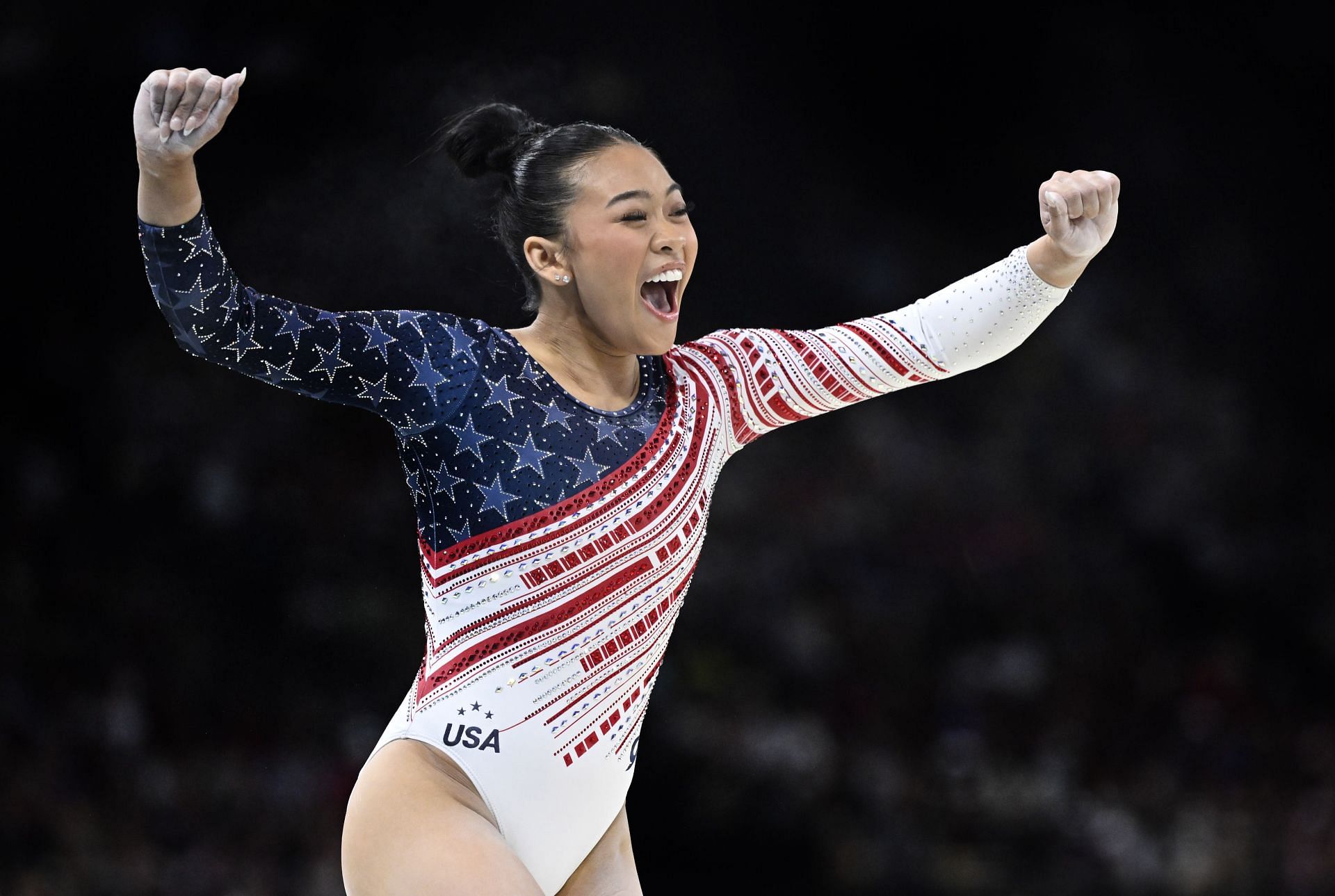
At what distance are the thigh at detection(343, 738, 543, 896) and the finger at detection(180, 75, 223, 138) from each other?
3.10 feet

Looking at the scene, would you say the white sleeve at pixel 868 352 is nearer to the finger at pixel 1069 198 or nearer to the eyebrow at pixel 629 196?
the finger at pixel 1069 198

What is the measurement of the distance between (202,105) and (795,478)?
11.1 feet

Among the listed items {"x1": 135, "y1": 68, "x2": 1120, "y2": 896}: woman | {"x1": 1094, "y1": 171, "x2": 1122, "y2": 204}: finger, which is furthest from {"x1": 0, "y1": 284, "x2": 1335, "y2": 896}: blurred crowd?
{"x1": 1094, "y1": 171, "x2": 1122, "y2": 204}: finger

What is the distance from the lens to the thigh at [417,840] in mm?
1981

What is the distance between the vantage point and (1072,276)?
248 centimetres

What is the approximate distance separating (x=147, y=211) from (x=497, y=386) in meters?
0.57

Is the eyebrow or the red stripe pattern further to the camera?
the eyebrow

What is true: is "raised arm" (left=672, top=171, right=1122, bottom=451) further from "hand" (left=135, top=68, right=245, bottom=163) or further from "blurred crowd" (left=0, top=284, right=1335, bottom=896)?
"blurred crowd" (left=0, top=284, right=1335, bottom=896)

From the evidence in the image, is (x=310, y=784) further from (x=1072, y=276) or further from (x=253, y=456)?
(x=1072, y=276)

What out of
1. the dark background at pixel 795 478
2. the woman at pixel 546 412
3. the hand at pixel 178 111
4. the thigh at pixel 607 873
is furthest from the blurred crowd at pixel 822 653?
the hand at pixel 178 111

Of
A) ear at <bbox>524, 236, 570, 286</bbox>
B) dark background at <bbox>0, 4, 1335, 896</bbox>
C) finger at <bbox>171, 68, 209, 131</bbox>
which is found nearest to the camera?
finger at <bbox>171, 68, 209, 131</bbox>

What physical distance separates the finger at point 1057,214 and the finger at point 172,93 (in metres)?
1.33

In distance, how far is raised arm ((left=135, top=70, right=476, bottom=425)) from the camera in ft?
6.08

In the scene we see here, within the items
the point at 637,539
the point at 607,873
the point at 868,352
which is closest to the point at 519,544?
the point at 637,539
